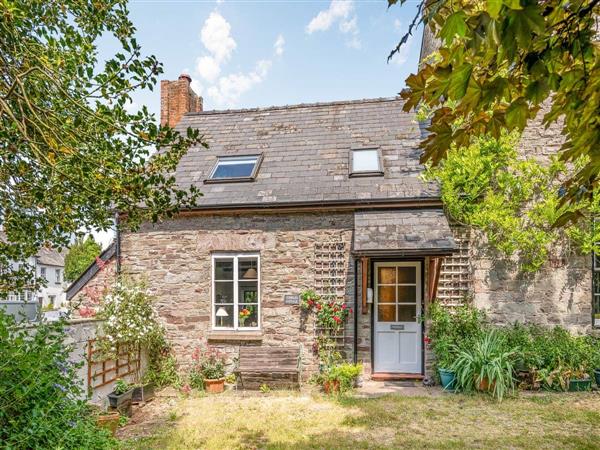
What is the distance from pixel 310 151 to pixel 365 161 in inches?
57.7

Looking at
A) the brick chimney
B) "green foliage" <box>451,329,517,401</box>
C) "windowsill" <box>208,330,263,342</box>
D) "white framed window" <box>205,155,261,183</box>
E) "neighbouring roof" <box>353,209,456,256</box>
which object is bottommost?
"green foliage" <box>451,329,517,401</box>

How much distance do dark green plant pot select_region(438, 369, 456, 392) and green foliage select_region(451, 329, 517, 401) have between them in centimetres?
9

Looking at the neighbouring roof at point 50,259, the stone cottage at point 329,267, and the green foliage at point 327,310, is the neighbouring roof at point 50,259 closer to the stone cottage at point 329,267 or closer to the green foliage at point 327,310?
the stone cottage at point 329,267

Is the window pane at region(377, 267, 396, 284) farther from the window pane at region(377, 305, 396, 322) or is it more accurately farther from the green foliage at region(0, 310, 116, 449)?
the green foliage at region(0, 310, 116, 449)

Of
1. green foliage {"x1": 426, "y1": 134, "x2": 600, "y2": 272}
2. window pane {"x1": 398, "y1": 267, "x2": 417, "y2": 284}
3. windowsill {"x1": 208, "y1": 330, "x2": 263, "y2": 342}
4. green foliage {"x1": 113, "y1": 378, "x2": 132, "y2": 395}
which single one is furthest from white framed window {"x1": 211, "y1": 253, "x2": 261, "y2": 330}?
green foliage {"x1": 426, "y1": 134, "x2": 600, "y2": 272}

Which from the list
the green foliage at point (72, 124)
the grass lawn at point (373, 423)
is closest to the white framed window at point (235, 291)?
the grass lawn at point (373, 423)

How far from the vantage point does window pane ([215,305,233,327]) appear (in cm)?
856

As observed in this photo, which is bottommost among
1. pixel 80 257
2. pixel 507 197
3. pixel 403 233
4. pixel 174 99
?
pixel 80 257

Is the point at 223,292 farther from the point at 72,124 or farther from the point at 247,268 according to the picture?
the point at 72,124

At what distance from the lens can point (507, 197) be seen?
8242 millimetres

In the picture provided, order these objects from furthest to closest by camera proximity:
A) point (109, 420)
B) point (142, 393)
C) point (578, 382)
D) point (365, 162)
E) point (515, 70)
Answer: point (365, 162) → point (578, 382) → point (142, 393) → point (109, 420) → point (515, 70)

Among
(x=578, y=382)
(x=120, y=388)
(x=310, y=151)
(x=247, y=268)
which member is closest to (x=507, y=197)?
(x=578, y=382)

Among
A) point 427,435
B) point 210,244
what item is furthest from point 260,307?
point 427,435

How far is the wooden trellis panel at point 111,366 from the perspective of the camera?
6.31 meters
